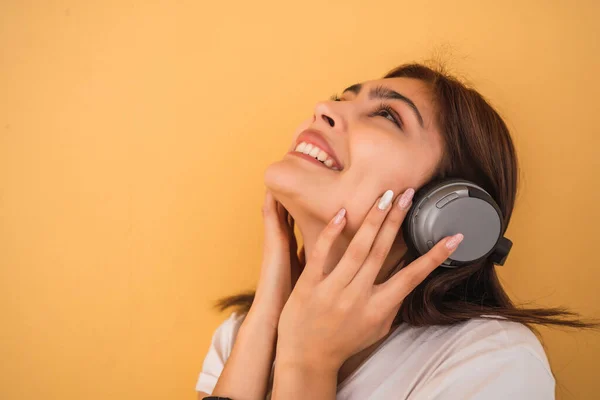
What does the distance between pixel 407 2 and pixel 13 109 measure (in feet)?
4.51

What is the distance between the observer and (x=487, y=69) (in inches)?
66.7

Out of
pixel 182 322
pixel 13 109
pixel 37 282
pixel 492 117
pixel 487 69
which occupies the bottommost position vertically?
pixel 182 322

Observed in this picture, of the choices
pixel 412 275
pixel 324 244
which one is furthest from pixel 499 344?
pixel 324 244

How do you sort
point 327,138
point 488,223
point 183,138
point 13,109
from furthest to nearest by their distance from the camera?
point 183,138
point 13,109
point 327,138
point 488,223

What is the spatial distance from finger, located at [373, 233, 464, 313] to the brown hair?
117 millimetres

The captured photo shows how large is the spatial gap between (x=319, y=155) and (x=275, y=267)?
0.38 m

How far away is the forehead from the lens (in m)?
1.28

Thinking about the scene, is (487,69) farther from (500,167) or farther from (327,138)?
(327,138)

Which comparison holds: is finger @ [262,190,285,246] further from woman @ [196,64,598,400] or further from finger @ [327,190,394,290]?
finger @ [327,190,394,290]

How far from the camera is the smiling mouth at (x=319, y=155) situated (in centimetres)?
124

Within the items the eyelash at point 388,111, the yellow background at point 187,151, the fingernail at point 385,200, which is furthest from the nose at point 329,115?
the yellow background at point 187,151

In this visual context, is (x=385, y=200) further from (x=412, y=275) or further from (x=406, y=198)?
(x=412, y=275)

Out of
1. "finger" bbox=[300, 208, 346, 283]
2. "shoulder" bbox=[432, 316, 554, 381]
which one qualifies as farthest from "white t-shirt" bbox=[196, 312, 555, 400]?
"finger" bbox=[300, 208, 346, 283]

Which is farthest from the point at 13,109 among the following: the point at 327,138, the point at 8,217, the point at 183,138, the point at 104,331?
the point at 327,138
